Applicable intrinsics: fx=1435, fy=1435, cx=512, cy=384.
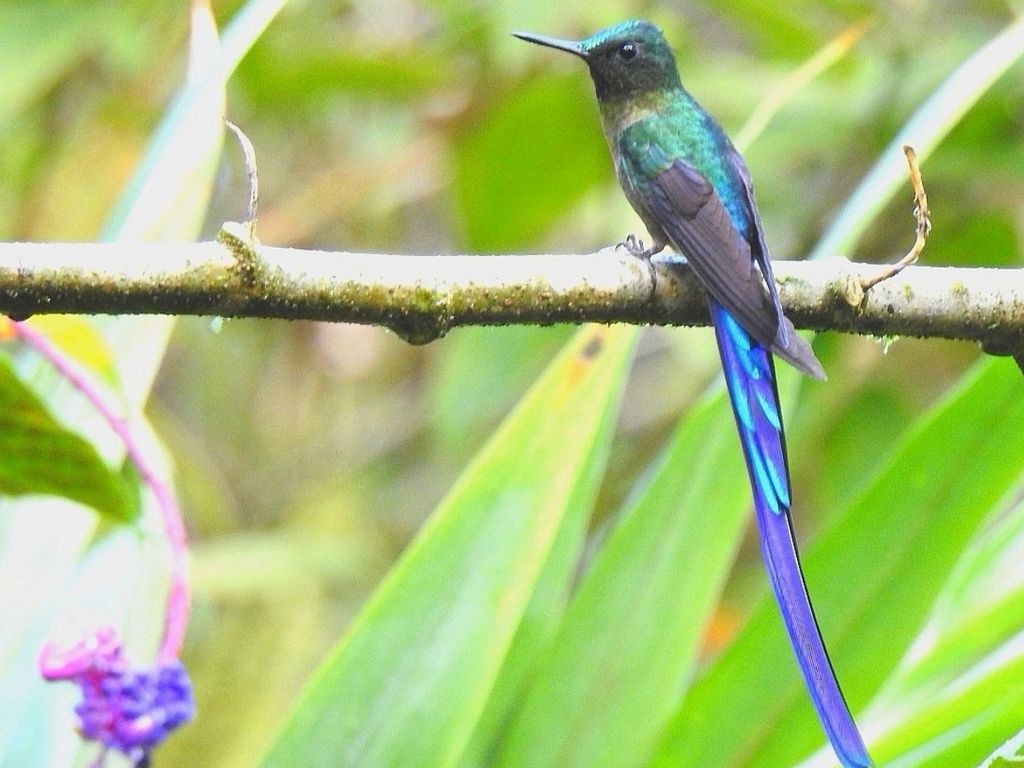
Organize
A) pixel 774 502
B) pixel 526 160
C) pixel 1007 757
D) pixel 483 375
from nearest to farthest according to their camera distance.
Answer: pixel 1007 757 → pixel 774 502 → pixel 483 375 → pixel 526 160

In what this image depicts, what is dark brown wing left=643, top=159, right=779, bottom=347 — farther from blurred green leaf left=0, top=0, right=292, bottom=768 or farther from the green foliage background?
blurred green leaf left=0, top=0, right=292, bottom=768

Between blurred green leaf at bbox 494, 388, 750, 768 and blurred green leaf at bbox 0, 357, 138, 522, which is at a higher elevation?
blurred green leaf at bbox 0, 357, 138, 522

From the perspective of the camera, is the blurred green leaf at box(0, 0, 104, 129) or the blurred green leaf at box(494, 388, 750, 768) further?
the blurred green leaf at box(0, 0, 104, 129)

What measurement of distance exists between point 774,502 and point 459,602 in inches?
15.8

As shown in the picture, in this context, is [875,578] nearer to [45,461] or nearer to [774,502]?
[774,502]

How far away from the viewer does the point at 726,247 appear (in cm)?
150

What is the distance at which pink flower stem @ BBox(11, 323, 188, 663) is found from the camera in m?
1.33

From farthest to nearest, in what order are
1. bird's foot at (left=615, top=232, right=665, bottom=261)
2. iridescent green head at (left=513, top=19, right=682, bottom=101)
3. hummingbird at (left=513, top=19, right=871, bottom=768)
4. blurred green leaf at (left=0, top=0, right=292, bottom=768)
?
iridescent green head at (left=513, top=19, right=682, bottom=101) < blurred green leaf at (left=0, top=0, right=292, bottom=768) < bird's foot at (left=615, top=232, right=665, bottom=261) < hummingbird at (left=513, top=19, right=871, bottom=768)


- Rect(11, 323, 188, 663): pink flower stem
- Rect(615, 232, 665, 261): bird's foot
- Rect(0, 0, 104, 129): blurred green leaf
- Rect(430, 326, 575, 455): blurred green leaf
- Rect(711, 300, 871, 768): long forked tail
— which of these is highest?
Rect(615, 232, 665, 261): bird's foot

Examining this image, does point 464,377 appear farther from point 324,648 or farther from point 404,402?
point 404,402

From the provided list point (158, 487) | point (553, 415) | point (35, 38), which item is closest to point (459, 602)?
point (553, 415)

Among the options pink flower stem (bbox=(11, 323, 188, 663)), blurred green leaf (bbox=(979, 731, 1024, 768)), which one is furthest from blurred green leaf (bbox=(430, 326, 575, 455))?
blurred green leaf (bbox=(979, 731, 1024, 768))

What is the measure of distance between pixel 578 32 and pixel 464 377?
0.88m

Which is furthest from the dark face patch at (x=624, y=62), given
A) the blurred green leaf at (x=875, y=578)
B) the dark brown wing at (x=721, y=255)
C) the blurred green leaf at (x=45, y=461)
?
the blurred green leaf at (x=45, y=461)
